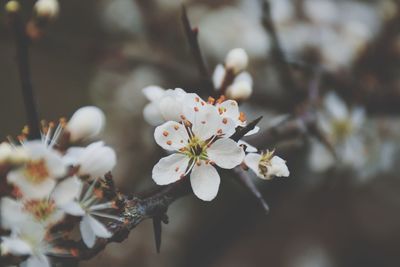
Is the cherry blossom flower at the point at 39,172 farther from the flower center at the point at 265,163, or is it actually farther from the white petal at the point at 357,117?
the white petal at the point at 357,117

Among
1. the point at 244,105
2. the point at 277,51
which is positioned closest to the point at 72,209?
the point at 277,51

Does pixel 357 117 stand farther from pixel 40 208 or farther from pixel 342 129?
pixel 40 208

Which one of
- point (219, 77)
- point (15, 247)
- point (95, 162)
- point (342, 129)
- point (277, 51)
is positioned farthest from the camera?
point (342, 129)

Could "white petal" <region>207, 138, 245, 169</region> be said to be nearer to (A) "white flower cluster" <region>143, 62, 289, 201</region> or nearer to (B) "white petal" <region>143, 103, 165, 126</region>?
Answer: (A) "white flower cluster" <region>143, 62, 289, 201</region>

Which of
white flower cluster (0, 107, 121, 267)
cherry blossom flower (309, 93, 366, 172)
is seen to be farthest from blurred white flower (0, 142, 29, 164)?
cherry blossom flower (309, 93, 366, 172)

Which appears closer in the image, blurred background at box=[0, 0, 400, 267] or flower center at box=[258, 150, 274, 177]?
flower center at box=[258, 150, 274, 177]

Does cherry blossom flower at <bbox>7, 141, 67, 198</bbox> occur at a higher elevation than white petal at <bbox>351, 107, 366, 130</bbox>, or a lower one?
higher

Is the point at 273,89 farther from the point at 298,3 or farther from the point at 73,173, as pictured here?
the point at 73,173
